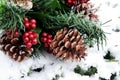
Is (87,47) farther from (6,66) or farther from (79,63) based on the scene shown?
(6,66)

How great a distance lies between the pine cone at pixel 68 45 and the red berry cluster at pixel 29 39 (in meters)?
0.12

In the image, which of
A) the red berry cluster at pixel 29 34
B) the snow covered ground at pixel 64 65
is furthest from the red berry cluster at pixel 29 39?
the snow covered ground at pixel 64 65

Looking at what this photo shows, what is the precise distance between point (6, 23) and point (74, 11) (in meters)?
0.49

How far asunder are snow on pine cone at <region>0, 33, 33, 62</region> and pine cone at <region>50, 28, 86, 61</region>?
0.53 feet

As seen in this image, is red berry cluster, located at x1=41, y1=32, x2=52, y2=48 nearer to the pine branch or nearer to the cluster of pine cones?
the cluster of pine cones

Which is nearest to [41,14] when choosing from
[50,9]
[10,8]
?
[50,9]

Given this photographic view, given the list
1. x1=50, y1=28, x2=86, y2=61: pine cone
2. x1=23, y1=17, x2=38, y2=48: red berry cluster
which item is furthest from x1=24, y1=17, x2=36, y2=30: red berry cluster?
x1=50, y1=28, x2=86, y2=61: pine cone

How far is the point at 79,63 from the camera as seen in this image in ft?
6.44

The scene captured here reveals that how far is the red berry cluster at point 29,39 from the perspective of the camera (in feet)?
5.88

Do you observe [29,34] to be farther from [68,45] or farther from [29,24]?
[68,45]

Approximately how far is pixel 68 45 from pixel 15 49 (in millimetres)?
307

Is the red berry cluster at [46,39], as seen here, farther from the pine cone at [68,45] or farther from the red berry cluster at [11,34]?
the red berry cluster at [11,34]

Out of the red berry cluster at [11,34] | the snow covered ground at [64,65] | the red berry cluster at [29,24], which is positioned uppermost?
the red berry cluster at [29,24]

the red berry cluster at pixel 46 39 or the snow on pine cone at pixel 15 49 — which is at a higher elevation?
the red berry cluster at pixel 46 39
